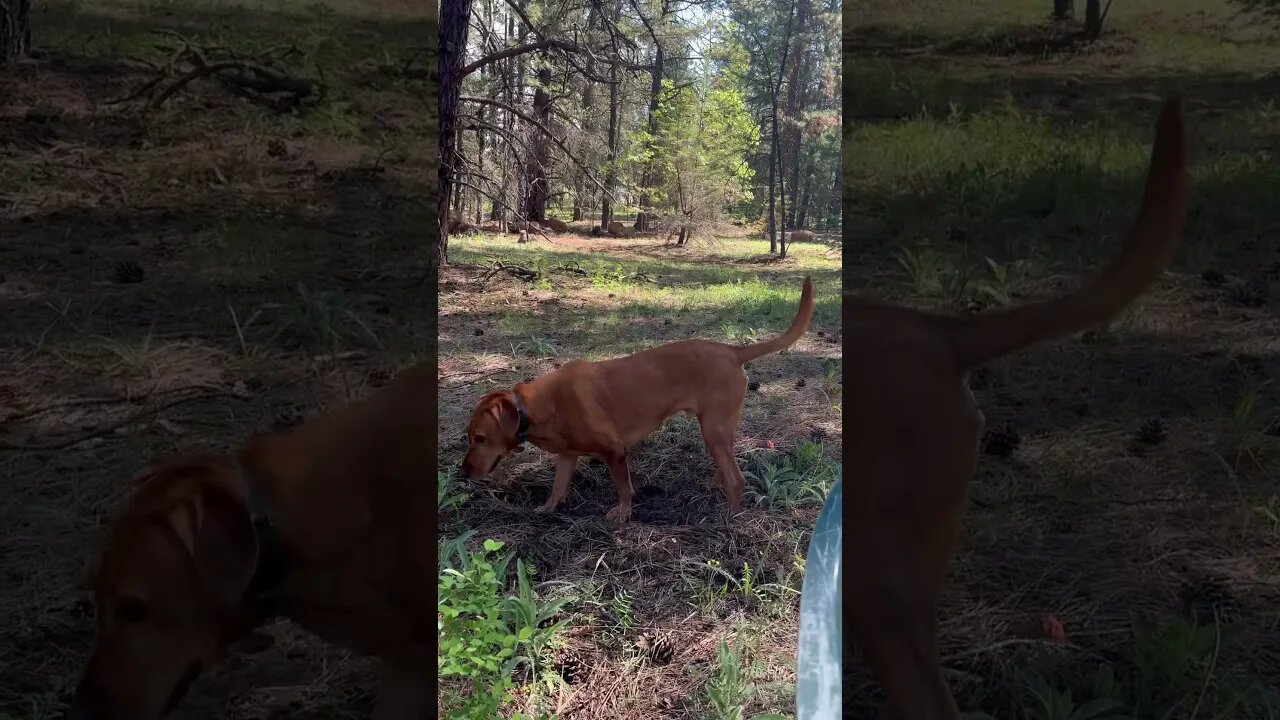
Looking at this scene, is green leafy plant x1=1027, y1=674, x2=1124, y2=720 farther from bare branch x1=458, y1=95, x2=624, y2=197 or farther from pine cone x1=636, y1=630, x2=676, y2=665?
bare branch x1=458, y1=95, x2=624, y2=197

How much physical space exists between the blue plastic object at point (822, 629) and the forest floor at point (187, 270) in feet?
3.98

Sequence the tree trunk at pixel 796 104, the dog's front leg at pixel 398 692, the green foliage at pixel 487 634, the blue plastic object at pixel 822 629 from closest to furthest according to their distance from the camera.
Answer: the dog's front leg at pixel 398 692 < the blue plastic object at pixel 822 629 < the green foliage at pixel 487 634 < the tree trunk at pixel 796 104

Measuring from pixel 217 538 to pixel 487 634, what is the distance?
1032 millimetres

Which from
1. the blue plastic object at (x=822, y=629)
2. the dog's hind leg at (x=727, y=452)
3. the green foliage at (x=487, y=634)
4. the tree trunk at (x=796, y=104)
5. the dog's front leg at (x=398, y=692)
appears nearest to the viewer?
the dog's front leg at (x=398, y=692)

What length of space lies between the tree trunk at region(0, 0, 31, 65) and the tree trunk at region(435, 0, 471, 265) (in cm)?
129

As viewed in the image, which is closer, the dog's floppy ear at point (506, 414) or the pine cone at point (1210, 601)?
the pine cone at point (1210, 601)

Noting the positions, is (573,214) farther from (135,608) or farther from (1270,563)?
(1270,563)

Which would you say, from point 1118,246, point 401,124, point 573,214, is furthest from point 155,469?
point 1118,246

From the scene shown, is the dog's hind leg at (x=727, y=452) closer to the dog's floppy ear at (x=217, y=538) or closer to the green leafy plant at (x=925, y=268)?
the green leafy plant at (x=925, y=268)

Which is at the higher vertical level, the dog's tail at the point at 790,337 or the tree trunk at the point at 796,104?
the tree trunk at the point at 796,104

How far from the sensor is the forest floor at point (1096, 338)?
5.05 feet

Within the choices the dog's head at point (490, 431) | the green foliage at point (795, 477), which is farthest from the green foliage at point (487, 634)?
the green foliage at point (795, 477)

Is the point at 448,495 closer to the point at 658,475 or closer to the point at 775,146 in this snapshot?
the point at 658,475

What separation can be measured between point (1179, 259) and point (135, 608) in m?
2.27
